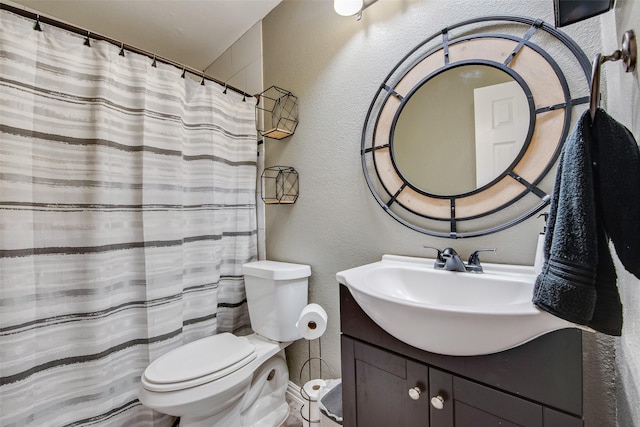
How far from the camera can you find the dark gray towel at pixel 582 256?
0.43 meters

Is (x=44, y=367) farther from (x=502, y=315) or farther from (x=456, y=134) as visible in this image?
(x=456, y=134)

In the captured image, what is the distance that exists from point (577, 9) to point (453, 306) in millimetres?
754

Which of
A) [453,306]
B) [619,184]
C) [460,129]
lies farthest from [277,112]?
[619,184]

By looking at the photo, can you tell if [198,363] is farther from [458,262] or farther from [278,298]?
[458,262]

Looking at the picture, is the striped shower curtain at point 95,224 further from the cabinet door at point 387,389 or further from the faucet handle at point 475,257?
→ the faucet handle at point 475,257

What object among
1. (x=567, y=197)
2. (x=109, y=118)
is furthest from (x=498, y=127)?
(x=109, y=118)

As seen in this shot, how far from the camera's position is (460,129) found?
1.01 metres

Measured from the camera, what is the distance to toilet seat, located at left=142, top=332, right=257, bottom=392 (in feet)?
3.43

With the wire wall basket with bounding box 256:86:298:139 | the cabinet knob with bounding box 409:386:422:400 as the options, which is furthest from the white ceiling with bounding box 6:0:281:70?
the cabinet knob with bounding box 409:386:422:400

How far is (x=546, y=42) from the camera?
836mm

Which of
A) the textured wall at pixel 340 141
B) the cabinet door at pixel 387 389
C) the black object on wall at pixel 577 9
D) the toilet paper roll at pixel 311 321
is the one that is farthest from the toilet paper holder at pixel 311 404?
the black object on wall at pixel 577 9

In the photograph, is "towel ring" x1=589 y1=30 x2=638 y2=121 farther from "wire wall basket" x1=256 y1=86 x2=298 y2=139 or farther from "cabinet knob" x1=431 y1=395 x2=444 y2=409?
"wire wall basket" x1=256 y1=86 x2=298 y2=139

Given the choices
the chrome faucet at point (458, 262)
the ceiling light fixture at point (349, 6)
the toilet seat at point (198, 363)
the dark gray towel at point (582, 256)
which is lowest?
the toilet seat at point (198, 363)

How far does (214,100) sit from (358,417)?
1.69 meters
